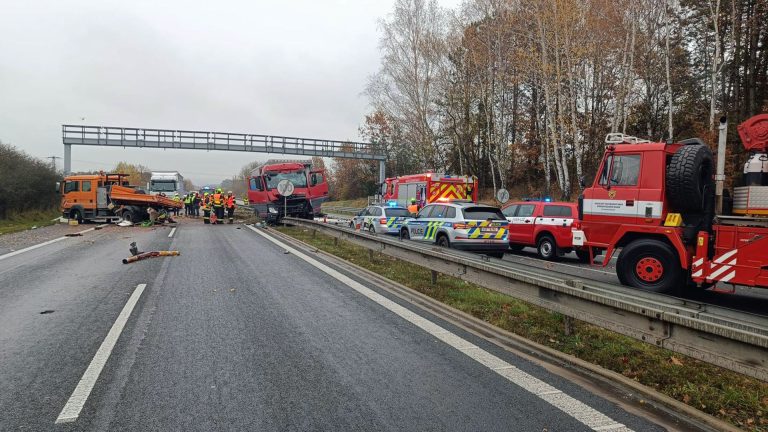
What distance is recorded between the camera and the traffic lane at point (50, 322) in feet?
11.8

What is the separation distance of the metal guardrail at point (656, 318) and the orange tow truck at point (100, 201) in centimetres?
2291

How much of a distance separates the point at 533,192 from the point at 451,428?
110 feet

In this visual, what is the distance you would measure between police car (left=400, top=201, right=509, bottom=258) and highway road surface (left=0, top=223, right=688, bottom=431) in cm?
514

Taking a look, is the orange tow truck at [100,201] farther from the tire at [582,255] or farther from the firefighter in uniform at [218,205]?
the tire at [582,255]

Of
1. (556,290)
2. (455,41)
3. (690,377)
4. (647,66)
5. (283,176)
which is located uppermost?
(455,41)

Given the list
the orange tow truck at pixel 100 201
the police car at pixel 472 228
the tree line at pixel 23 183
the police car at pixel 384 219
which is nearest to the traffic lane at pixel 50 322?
the police car at pixel 472 228

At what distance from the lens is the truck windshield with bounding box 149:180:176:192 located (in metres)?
36.9

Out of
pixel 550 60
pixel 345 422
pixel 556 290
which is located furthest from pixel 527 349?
pixel 550 60

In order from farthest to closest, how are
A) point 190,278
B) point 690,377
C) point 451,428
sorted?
point 190,278, point 690,377, point 451,428

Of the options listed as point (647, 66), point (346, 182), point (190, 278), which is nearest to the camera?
point (190, 278)

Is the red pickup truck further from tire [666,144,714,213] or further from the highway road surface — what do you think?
the highway road surface

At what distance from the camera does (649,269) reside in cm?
811

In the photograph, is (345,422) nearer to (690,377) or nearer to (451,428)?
(451,428)

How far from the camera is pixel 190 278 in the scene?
28.9 ft
